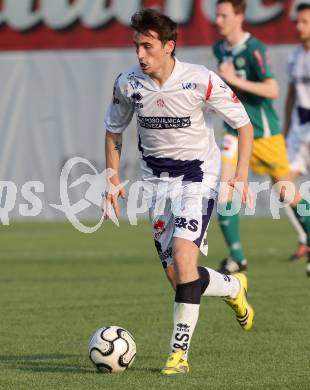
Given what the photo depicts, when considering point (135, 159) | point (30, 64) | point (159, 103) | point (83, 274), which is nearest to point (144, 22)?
point (159, 103)

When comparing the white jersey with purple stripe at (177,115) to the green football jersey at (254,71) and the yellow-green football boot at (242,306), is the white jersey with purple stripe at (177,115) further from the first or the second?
the green football jersey at (254,71)

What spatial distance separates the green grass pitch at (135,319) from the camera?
20.6ft

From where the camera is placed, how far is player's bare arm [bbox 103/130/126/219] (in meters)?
6.97

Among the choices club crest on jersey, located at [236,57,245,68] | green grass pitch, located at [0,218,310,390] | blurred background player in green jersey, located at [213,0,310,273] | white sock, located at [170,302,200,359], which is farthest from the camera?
club crest on jersey, located at [236,57,245,68]

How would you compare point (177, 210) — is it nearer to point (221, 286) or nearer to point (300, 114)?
point (221, 286)

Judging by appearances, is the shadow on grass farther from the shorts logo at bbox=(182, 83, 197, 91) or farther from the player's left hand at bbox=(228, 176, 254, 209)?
the shorts logo at bbox=(182, 83, 197, 91)

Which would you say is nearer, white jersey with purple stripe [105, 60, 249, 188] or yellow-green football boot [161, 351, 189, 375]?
yellow-green football boot [161, 351, 189, 375]

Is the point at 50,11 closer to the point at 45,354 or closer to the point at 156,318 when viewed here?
the point at 156,318

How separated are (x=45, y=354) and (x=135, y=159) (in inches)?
515

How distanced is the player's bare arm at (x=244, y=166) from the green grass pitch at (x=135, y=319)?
0.95m

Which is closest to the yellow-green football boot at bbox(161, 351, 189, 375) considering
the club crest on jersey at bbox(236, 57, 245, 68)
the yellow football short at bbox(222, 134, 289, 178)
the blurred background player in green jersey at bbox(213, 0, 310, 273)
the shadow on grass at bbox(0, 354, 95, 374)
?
the shadow on grass at bbox(0, 354, 95, 374)

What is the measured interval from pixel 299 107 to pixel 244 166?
7.62 metres

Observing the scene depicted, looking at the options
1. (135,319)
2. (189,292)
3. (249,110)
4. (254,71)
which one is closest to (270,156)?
(249,110)

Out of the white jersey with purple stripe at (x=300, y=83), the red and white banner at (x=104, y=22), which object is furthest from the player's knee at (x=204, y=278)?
the red and white banner at (x=104, y=22)
